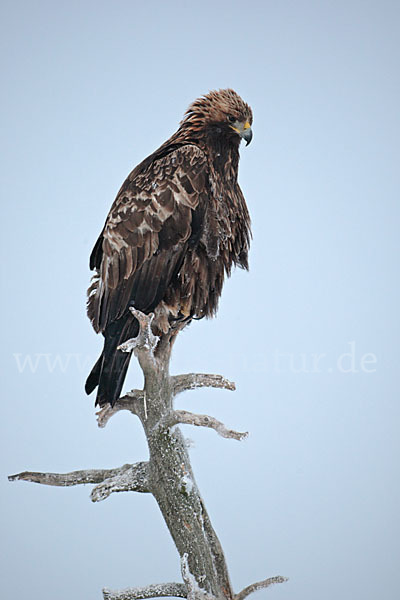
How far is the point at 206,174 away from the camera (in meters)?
3.13

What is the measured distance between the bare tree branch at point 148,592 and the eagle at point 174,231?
3.07 feet

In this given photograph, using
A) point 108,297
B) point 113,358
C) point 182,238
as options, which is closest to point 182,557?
point 113,358

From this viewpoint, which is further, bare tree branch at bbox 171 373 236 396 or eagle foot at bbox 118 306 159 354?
bare tree branch at bbox 171 373 236 396

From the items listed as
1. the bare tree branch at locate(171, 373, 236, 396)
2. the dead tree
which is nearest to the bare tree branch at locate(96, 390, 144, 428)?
the dead tree

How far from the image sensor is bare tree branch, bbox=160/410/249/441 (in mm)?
3105

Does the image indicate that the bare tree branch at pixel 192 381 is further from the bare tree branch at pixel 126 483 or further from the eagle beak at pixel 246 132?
the eagle beak at pixel 246 132

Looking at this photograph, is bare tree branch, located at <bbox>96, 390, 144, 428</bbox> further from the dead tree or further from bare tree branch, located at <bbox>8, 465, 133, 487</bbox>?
bare tree branch, located at <bbox>8, 465, 133, 487</bbox>

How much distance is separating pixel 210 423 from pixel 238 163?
138 cm

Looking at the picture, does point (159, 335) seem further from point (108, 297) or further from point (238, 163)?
point (238, 163)

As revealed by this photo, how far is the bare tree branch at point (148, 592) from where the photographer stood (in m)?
3.10

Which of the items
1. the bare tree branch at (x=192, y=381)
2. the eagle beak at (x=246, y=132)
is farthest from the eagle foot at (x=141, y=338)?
the eagle beak at (x=246, y=132)

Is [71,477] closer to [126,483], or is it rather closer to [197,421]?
[126,483]

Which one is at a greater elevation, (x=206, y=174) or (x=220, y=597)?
(x=206, y=174)

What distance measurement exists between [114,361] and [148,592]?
1.16 m
